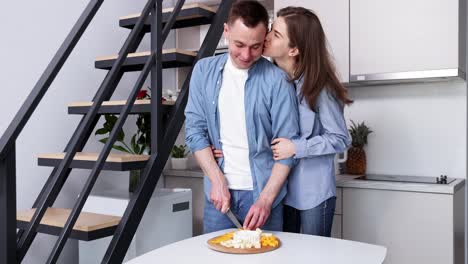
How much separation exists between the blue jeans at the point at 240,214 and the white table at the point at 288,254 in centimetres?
33

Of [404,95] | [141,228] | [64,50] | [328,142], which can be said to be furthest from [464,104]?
[64,50]

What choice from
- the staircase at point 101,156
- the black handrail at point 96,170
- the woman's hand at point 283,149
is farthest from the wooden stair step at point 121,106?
the woman's hand at point 283,149

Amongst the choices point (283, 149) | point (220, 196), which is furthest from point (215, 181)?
point (283, 149)

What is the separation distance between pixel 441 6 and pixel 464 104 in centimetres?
65

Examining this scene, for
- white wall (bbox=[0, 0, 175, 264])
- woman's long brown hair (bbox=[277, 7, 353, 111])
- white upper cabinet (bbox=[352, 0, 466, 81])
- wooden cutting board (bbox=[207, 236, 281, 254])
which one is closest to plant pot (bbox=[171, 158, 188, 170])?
white wall (bbox=[0, 0, 175, 264])

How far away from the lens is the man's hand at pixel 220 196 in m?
1.72

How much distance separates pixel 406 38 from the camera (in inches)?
108

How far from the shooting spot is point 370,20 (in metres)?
2.84

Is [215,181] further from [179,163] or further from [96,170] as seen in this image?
[179,163]

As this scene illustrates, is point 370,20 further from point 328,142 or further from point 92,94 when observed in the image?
point 92,94

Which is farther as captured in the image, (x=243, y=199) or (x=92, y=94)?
(x=92, y=94)

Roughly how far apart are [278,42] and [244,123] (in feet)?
1.18

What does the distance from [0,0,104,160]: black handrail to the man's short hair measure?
73cm

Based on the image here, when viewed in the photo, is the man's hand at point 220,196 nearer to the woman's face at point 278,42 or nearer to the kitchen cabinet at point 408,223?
the woman's face at point 278,42
